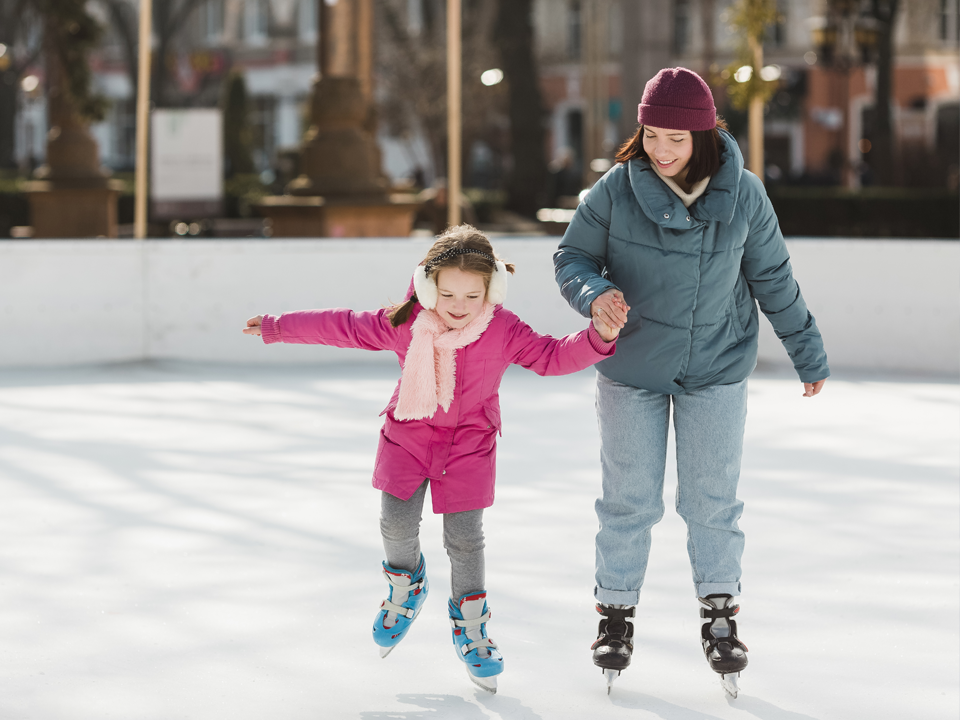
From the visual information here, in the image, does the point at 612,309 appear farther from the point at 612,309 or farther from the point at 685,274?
the point at 685,274

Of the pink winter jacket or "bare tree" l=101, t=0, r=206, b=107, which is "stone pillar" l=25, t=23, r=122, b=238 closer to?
the pink winter jacket

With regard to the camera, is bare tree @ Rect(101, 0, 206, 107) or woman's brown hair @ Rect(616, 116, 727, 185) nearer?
woman's brown hair @ Rect(616, 116, 727, 185)

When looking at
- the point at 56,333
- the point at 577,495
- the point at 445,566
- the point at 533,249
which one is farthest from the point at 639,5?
the point at 445,566

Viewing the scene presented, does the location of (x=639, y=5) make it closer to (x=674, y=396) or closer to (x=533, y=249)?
(x=533, y=249)

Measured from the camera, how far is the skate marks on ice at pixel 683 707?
9.91 feet

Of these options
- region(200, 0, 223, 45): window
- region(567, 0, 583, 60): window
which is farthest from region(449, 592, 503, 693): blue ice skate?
region(200, 0, 223, 45): window

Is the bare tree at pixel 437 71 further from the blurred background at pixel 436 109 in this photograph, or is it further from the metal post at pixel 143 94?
the metal post at pixel 143 94

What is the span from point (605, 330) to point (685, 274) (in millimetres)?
272

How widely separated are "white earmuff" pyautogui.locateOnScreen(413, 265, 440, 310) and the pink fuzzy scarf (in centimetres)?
6

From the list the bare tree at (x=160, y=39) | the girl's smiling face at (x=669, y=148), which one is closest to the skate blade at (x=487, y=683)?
the girl's smiling face at (x=669, y=148)

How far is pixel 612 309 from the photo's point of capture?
9.59 feet

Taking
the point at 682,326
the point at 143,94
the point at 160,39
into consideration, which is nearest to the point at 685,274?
the point at 682,326

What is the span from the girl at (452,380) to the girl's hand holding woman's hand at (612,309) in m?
0.14

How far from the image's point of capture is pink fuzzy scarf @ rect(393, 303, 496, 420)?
10.2 feet
